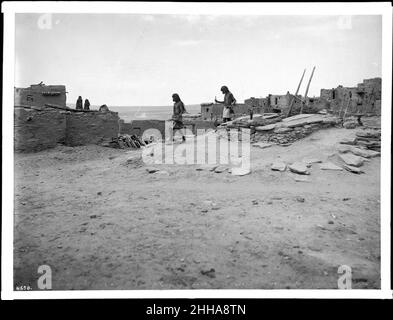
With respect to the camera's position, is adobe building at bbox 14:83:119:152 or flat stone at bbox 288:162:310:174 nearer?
flat stone at bbox 288:162:310:174

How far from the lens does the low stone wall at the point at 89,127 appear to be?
8352 millimetres

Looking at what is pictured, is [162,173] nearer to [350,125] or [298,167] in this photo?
[298,167]

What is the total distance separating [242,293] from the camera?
3094 mm

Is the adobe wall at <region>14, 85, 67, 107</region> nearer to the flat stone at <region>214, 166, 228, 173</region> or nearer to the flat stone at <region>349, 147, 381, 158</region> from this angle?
the flat stone at <region>214, 166, 228, 173</region>

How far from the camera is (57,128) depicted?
7.89 meters

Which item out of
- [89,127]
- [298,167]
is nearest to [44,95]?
[89,127]

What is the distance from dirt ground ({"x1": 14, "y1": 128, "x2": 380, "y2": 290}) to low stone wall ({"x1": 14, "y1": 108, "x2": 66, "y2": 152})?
7.05 feet

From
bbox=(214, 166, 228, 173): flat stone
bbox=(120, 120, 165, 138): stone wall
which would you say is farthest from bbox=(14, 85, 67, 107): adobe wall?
bbox=(214, 166, 228, 173): flat stone

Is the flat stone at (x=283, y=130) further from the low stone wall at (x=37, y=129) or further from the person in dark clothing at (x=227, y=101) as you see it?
the low stone wall at (x=37, y=129)

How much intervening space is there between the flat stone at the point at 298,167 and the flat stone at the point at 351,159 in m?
0.85

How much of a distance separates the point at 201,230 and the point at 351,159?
3706mm

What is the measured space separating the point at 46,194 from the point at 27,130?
3350 mm

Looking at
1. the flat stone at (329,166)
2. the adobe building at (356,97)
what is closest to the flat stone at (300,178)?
the flat stone at (329,166)

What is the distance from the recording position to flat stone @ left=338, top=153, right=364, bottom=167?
5.46 metres
